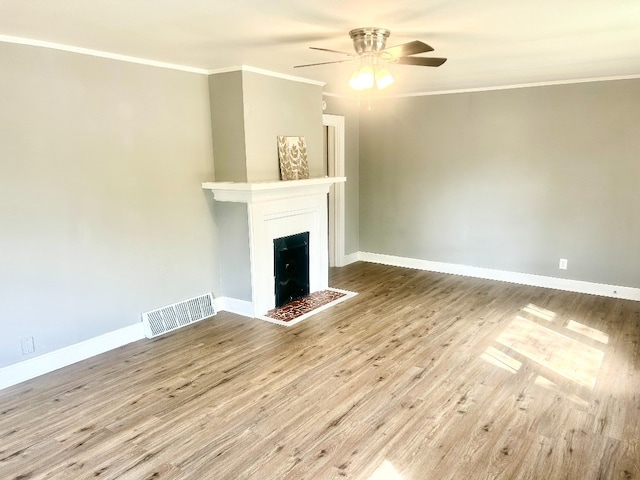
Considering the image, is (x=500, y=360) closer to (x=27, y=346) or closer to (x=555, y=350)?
(x=555, y=350)

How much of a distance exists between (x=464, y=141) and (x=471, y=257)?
4.95ft

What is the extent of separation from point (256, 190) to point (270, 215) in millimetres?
400

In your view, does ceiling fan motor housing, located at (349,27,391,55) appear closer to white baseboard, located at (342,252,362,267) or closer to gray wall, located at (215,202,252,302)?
gray wall, located at (215,202,252,302)

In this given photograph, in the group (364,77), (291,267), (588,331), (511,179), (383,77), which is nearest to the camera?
(364,77)

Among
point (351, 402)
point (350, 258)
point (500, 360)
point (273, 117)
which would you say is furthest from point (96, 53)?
point (350, 258)

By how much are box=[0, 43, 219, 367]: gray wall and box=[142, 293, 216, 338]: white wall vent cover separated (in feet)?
0.25

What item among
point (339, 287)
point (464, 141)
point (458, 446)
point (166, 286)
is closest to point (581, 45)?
point (464, 141)

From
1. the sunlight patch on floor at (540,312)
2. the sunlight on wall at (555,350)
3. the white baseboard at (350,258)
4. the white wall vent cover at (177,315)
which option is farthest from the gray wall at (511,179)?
the white wall vent cover at (177,315)

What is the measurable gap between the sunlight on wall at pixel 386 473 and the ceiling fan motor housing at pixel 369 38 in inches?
96.5

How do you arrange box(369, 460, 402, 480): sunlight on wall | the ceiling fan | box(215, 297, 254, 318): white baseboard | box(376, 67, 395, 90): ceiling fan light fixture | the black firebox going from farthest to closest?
the black firebox
box(215, 297, 254, 318): white baseboard
box(376, 67, 395, 90): ceiling fan light fixture
the ceiling fan
box(369, 460, 402, 480): sunlight on wall

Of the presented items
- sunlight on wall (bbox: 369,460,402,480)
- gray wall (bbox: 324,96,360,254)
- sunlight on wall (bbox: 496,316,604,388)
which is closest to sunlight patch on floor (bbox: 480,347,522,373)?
sunlight on wall (bbox: 496,316,604,388)

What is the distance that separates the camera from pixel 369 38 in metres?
2.73

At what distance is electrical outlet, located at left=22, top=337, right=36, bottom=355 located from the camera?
326cm

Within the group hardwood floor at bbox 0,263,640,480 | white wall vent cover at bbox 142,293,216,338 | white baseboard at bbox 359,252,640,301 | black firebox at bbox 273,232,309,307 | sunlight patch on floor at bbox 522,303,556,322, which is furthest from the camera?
white baseboard at bbox 359,252,640,301
